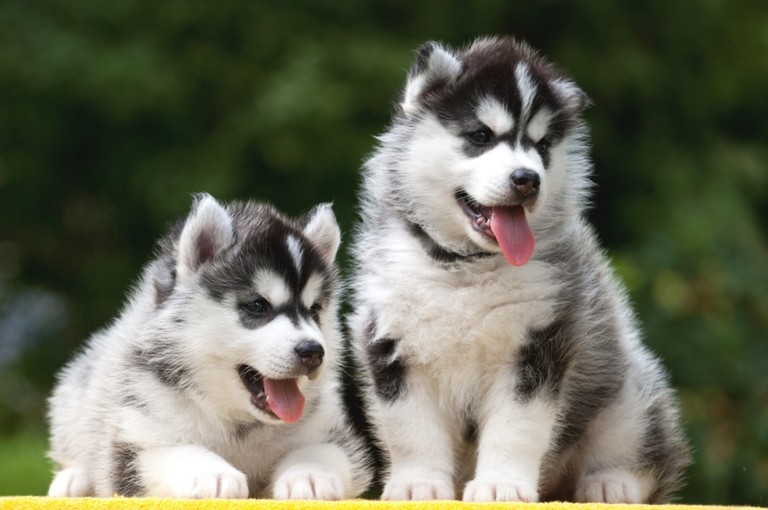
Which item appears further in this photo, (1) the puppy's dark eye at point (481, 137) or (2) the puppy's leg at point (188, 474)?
(1) the puppy's dark eye at point (481, 137)

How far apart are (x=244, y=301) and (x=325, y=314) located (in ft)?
1.43

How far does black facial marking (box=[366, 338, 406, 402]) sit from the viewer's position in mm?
4922

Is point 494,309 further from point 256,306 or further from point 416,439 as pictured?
point 256,306

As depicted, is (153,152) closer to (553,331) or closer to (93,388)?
(93,388)

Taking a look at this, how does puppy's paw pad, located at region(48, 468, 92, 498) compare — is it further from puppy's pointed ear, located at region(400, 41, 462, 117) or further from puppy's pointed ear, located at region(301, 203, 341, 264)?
puppy's pointed ear, located at region(400, 41, 462, 117)

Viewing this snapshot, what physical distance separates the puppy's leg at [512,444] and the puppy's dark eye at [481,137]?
96cm

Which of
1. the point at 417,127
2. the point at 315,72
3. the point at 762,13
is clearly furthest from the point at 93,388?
the point at 762,13

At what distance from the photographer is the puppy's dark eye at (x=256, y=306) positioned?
487 cm

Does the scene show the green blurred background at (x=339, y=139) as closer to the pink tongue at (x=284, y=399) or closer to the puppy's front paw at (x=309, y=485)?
the pink tongue at (x=284, y=399)

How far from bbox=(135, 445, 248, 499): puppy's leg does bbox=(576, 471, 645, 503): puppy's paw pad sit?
1484 mm

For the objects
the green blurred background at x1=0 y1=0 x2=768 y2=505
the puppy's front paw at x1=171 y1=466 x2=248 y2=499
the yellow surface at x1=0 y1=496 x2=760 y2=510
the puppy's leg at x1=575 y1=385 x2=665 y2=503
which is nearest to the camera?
the yellow surface at x1=0 y1=496 x2=760 y2=510

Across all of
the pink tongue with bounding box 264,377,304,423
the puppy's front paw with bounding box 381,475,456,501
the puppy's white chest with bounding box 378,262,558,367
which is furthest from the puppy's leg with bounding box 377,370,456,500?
the pink tongue with bounding box 264,377,304,423

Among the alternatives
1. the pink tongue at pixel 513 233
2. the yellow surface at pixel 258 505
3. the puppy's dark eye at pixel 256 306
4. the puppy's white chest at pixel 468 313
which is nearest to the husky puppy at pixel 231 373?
the puppy's dark eye at pixel 256 306

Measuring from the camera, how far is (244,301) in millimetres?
4867
